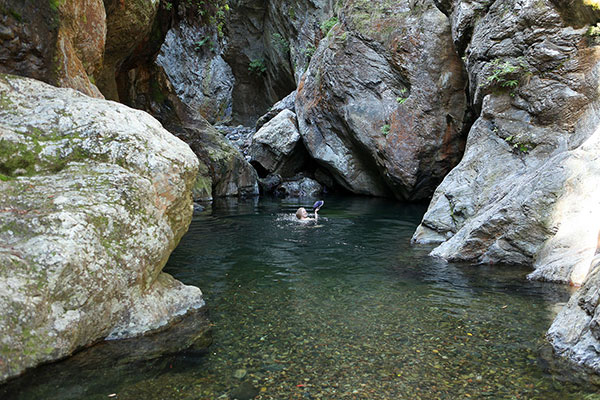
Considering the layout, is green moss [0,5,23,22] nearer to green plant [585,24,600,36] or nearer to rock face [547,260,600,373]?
rock face [547,260,600,373]

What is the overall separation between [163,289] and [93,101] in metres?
2.76

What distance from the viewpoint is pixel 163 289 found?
18.5 feet

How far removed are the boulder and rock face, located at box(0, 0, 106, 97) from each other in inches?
680

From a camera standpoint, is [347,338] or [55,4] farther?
[55,4]

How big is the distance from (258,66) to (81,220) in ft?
120

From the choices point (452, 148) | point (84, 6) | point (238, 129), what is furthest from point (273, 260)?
point (238, 129)

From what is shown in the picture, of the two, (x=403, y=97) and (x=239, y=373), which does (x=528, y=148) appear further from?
(x=403, y=97)

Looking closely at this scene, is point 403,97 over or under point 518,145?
over

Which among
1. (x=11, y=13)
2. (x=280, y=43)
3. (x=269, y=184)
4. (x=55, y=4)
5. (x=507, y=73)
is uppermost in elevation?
(x=280, y=43)

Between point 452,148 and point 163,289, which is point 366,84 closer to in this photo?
point 452,148

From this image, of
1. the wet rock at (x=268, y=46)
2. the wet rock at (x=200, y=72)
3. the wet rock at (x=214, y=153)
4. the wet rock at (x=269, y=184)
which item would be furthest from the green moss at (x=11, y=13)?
the wet rock at (x=200, y=72)

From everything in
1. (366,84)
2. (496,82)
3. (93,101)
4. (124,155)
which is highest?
(366,84)

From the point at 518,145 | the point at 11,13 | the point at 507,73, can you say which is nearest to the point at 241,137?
the point at 507,73

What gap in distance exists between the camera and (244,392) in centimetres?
399
